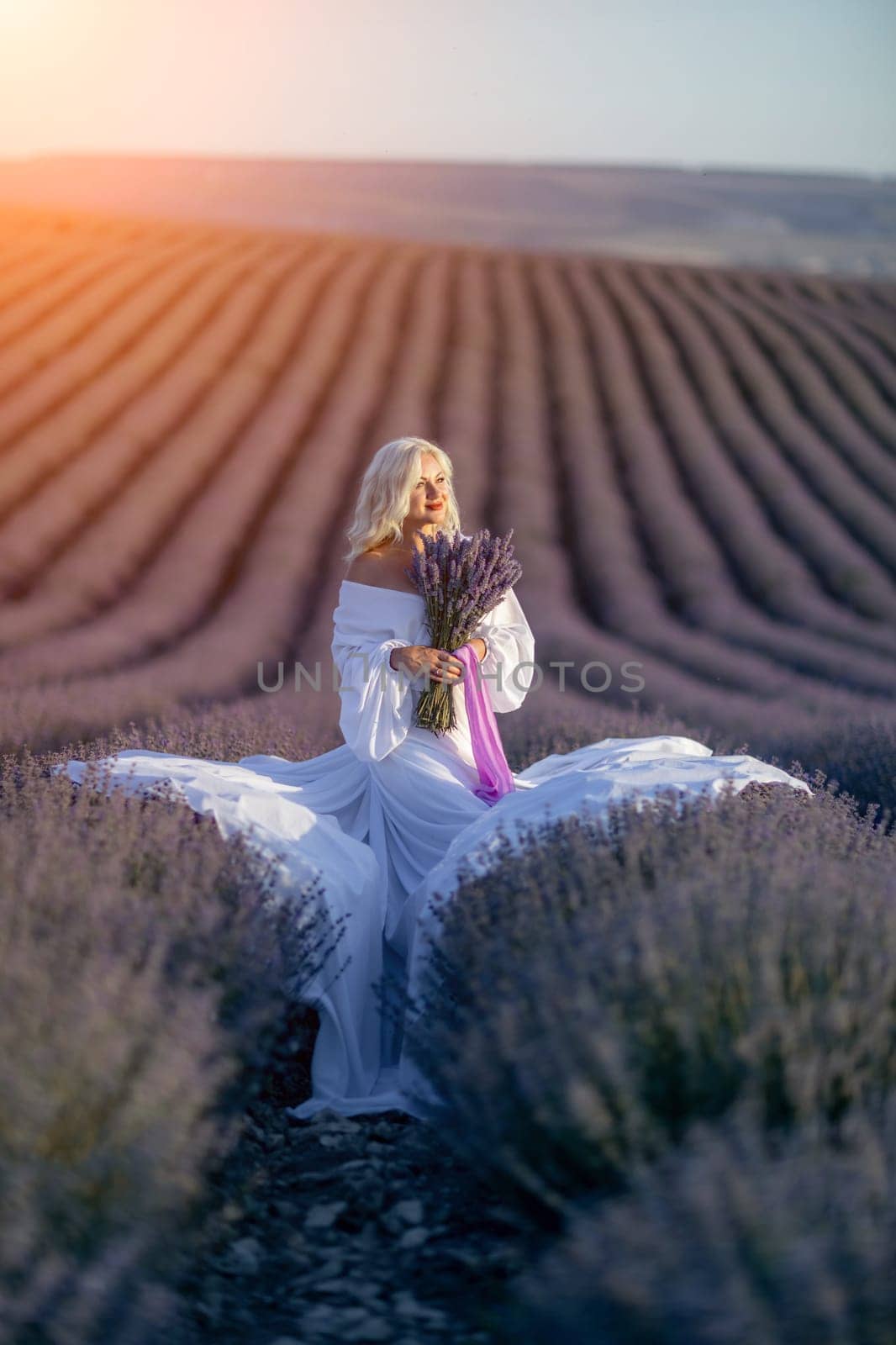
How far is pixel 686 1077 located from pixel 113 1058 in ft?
2.23

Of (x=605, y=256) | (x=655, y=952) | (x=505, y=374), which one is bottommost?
(x=655, y=952)

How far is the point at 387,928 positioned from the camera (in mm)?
2951

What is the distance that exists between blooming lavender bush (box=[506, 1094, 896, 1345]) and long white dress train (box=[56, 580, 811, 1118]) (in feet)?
3.42

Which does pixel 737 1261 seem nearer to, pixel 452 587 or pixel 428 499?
pixel 452 587

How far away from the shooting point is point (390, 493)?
3.30 meters

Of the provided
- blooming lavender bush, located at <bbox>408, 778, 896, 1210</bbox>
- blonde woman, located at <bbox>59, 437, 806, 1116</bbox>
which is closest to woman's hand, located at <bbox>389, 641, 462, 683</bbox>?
blonde woman, located at <bbox>59, 437, 806, 1116</bbox>

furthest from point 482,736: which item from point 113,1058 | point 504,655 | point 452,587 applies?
point 113,1058

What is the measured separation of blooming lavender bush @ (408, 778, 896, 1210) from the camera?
1.48 meters

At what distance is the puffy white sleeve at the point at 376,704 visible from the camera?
312cm

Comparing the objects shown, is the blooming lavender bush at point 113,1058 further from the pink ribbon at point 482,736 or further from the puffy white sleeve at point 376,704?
the pink ribbon at point 482,736

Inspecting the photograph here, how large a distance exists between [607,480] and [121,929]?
8.18 m

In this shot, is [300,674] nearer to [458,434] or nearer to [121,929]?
[458,434]

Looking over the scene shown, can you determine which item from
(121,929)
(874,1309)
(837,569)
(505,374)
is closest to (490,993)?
(121,929)

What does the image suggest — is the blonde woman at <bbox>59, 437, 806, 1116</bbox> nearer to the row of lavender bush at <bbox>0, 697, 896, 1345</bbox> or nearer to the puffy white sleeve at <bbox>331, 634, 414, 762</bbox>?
the puffy white sleeve at <bbox>331, 634, 414, 762</bbox>
